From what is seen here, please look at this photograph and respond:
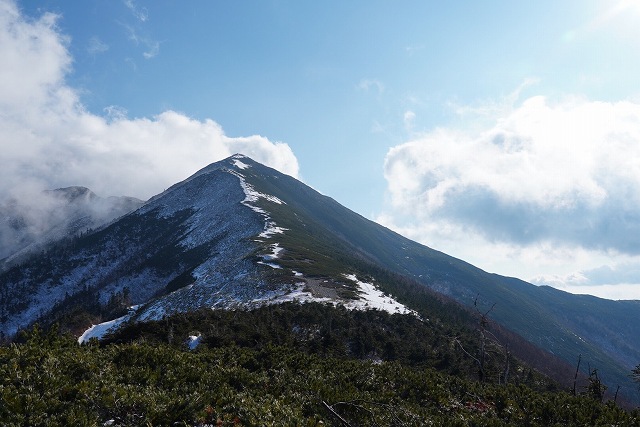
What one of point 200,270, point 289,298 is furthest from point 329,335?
point 200,270

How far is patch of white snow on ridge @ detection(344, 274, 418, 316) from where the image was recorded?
65.8 m

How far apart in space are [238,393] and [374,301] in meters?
59.1

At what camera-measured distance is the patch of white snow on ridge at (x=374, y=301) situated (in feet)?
216

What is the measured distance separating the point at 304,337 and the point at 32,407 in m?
37.0

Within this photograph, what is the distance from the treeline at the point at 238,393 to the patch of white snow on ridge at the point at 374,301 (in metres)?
42.8

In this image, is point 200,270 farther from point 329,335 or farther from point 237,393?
point 237,393

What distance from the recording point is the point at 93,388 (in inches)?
490

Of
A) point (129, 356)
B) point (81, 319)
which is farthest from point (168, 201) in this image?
point (129, 356)

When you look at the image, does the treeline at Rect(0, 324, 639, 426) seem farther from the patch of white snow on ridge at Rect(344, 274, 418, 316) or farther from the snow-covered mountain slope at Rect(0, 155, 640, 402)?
the patch of white snow on ridge at Rect(344, 274, 418, 316)

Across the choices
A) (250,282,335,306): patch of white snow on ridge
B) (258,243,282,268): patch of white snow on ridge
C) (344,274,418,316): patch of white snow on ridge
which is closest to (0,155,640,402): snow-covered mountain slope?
(250,282,335,306): patch of white snow on ridge

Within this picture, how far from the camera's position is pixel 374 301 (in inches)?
2827

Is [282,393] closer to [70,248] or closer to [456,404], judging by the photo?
[456,404]

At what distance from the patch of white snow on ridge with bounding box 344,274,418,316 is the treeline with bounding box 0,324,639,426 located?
42776 millimetres

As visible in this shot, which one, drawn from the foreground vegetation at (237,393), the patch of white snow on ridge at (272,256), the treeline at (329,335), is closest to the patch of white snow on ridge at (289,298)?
Answer: the treeline at (329,335)
